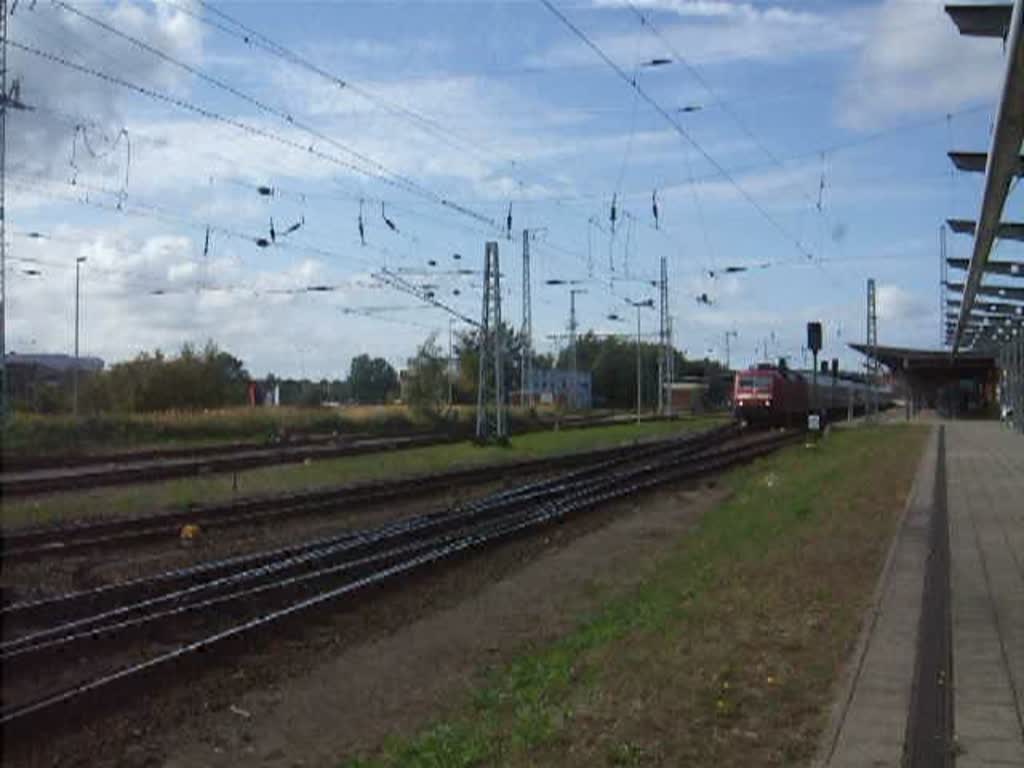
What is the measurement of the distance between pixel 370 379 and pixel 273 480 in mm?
103696

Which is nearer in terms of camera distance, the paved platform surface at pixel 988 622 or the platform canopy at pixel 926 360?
the paved platform surface at pixel 988 622

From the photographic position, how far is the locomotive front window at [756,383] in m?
58.0

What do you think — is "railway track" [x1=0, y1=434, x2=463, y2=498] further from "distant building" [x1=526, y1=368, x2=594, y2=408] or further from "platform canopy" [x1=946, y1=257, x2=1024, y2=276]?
"distant building" [x1=526, y1=368, x2=594, y2=408]

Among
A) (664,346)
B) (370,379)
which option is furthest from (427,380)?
(370,379)

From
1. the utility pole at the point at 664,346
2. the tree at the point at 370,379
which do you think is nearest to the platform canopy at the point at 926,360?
the utility pole at the point at 664,346

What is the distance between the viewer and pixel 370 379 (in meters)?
132

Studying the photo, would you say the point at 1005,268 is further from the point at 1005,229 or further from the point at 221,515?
the point at 221,515

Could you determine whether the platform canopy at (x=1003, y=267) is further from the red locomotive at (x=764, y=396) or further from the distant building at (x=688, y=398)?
the distant building at (x=688, y=398)

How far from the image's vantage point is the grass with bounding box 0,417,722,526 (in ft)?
71.3

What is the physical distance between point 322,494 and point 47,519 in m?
5.71

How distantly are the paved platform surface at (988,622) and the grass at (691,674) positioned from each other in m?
0.74

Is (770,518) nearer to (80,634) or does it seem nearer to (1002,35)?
(1002,35)

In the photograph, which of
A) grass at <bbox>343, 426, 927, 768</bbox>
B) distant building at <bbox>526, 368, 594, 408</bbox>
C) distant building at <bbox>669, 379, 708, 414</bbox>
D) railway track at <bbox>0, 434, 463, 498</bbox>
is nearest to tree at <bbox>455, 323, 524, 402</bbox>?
distant building at <bbox>526, 368, 594, 408</bbox>

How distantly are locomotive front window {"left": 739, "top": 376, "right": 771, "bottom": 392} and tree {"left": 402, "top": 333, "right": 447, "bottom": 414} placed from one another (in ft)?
51.3
